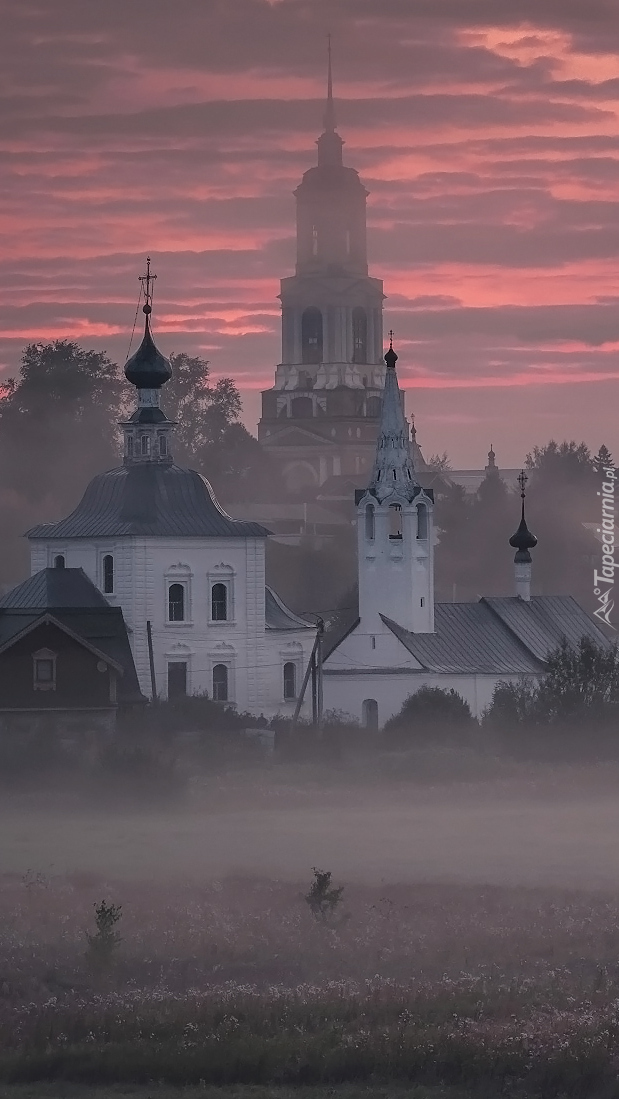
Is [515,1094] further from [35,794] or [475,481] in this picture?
[475,481]

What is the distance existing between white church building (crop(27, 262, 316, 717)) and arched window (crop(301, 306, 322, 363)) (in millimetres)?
76956

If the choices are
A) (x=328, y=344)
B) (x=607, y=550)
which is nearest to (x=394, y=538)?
(x=607, y=550)

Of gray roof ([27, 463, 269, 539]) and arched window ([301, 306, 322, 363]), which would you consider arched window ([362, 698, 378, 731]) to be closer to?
gray roof ([27, 463, 269, 539])

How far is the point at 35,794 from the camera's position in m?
52.3

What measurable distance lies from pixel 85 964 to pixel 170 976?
1.25 metres

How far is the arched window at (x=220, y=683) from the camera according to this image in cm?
6812

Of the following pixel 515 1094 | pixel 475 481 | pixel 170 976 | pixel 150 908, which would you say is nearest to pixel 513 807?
pixel 150 908

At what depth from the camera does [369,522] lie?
74.1 meters

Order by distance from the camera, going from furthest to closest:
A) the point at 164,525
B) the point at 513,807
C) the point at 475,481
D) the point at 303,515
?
the point at 475,481 < the point at 303,515 < the point at 164,525 < the point at 513,807

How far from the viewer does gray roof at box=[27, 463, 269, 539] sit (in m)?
68.2

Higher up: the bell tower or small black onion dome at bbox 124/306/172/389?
the bell tower

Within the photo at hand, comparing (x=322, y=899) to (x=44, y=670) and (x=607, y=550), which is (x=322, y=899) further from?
(x=607, y=550)

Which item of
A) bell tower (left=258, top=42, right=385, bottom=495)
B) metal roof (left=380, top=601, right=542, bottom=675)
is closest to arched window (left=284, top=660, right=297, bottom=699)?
metal roof (left=380, top=601, right=542, bottom=675)

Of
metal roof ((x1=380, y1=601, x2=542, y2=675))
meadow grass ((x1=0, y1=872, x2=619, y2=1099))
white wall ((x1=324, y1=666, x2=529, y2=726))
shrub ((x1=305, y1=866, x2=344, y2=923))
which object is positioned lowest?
meadow grass ((x1=0, y1=872, x2=619, y2=1099))
